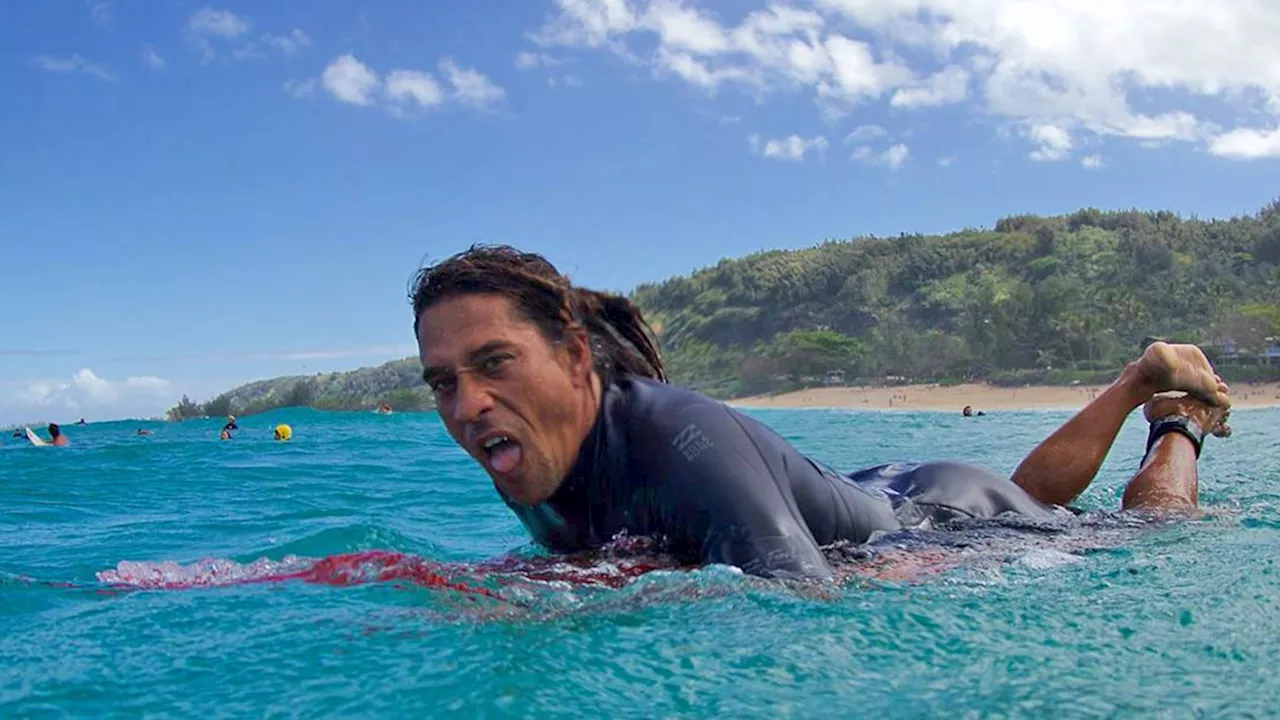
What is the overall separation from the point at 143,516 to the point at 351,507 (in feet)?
5.31

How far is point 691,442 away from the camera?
3141 millimetres

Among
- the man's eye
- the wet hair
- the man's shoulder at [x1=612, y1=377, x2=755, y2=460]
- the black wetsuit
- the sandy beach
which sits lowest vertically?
the sandy beach

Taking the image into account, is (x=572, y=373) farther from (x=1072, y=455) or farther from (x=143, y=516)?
(x=143, y=516)

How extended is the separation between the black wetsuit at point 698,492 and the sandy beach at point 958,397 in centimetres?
3698

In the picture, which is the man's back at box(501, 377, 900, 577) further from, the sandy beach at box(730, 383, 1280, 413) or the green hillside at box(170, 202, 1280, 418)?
the green hillside at box(170, 202, 1280, 418)

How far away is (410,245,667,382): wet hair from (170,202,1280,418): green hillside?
161ft

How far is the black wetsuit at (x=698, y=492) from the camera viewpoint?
304 centimetres

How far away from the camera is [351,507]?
9078mm

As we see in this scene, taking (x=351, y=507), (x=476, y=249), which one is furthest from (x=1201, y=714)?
(x=351, y=507)

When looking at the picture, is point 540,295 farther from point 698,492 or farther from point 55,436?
point 55,436

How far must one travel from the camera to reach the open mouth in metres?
3.29

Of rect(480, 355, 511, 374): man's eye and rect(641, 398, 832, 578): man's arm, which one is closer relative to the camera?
rect(641, 398, 832, 578): man's arm

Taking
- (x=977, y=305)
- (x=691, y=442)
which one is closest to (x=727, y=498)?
(x=691, y=442)

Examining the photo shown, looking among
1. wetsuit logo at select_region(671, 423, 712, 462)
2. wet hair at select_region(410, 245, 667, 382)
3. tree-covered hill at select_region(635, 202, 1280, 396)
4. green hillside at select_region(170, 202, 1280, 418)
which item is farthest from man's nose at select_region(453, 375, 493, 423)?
tree-covered hill at select_region(635, 202, 1280, 396)
